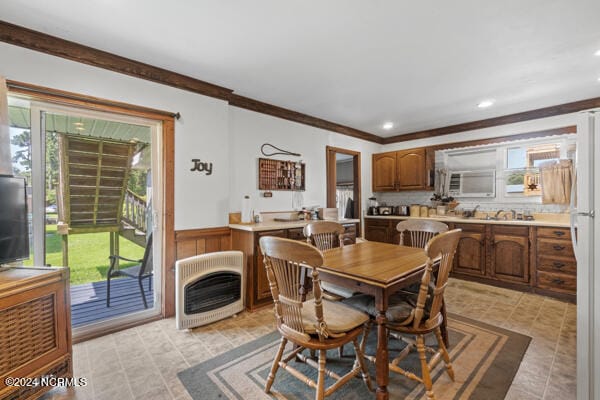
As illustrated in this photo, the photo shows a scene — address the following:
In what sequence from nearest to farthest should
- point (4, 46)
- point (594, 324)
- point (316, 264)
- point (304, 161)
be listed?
point (316, 264) → point (594, 324) → point (4, 46) → point (304, 161)

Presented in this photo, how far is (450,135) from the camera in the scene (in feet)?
15.5

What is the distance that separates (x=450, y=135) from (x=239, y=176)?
3.79m

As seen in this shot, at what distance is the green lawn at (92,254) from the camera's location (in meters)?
2.77

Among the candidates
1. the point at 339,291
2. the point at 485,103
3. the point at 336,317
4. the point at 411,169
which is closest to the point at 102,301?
the point at 339,291

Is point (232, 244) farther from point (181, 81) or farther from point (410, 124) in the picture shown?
point (410, 124)

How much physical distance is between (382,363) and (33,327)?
2071 millimetres

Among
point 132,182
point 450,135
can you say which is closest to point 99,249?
point 132,182

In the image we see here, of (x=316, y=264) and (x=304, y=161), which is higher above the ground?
(x=304, y=161)

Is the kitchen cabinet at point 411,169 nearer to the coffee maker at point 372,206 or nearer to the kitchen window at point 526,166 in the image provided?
the coffee maker at point 372,206

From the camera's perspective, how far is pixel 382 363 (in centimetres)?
152

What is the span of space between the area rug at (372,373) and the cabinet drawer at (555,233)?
1712mm

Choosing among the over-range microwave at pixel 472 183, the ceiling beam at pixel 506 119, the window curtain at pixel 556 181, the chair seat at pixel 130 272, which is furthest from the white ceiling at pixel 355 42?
the chair seat at pixel 130 272

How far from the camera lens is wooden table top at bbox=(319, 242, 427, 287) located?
62.2 inches

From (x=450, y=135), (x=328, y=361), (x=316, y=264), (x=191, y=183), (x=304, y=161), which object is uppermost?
(x=450, y=135)
